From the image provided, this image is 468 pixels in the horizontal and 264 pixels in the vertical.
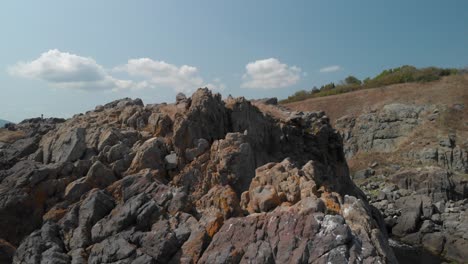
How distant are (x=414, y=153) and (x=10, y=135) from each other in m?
56.7

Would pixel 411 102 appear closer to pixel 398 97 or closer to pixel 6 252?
pixel 398 97

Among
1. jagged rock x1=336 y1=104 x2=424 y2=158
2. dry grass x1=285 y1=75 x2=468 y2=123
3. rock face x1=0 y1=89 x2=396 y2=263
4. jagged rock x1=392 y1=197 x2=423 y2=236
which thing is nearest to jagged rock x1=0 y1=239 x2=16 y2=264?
rock face x1=0 y1=89 x2=396 y2=263

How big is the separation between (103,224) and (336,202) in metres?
9.72

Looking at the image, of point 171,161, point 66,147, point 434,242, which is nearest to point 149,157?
point 171,161

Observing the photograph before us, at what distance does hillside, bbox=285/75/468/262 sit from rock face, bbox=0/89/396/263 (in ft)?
48.9

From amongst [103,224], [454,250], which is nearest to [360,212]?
[103,224]

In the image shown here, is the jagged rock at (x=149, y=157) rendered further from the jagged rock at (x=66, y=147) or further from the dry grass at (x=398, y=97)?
the dry grass at (x=398, y=97)

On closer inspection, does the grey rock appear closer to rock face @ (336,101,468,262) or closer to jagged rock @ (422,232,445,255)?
rock face @ (336,101,468,262)

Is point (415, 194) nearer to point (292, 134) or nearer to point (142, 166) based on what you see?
point (292, 134)

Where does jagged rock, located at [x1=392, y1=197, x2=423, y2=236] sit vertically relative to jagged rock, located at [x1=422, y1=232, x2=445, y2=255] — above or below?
above

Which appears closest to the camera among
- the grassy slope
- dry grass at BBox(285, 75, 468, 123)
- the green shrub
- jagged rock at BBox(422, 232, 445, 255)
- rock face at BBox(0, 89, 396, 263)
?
rock face at BBox(0, 89, 396, 263)

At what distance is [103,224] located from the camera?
18.0 m

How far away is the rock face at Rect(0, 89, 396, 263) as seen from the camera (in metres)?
14.3

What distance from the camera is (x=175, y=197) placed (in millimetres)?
18641
